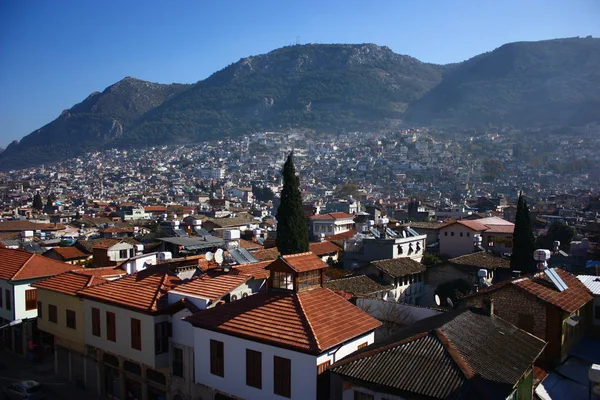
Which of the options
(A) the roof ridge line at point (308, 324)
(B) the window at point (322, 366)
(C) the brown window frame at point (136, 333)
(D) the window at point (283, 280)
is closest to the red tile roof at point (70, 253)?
(C) the brown window frame at point (136, 333)

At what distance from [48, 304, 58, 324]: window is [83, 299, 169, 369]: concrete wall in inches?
92.2

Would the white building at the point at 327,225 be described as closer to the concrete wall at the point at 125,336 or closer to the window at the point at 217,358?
the concrete wall at the point at 125,336

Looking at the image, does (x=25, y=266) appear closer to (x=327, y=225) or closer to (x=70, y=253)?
(x=70, y=253)

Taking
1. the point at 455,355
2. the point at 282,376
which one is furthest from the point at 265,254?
the point at 455,355

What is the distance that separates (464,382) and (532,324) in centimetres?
717

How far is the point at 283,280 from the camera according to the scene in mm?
14297

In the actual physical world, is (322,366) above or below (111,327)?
above

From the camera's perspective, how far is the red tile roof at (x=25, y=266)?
21.4m

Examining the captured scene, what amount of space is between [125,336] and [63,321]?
419 cm

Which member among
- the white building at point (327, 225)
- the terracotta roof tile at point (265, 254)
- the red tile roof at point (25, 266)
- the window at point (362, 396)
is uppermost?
the red tile roof at point (25, 266)

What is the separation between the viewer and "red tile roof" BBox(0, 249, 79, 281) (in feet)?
70.3

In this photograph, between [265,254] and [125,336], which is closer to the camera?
[125,336]

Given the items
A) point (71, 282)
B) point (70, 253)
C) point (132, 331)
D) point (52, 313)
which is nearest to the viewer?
point (132, 331)

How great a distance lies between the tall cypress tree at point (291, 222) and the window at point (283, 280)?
620 inches
